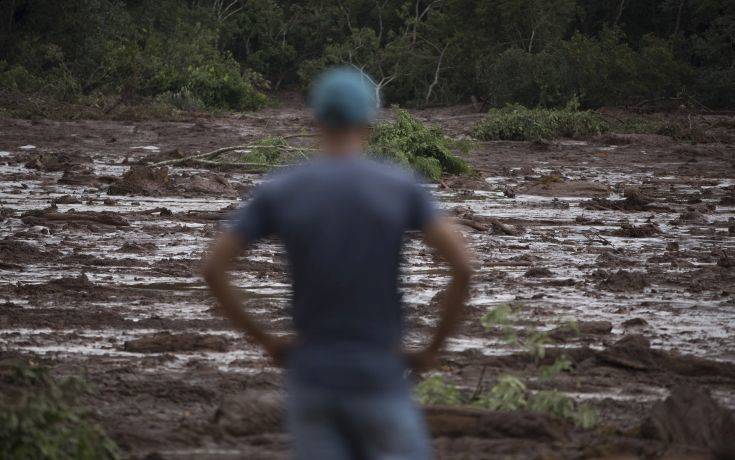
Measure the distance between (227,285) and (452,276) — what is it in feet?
2.40

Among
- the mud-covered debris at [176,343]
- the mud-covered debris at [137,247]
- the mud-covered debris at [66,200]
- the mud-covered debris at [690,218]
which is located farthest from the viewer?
the mud-covered debris at [66,200]

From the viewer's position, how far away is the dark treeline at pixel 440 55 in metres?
41.0

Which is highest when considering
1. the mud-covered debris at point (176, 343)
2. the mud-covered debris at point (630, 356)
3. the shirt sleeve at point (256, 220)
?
the shirt sleeve at point (256, 220)

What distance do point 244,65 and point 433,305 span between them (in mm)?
53042

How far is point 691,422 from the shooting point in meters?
6.23

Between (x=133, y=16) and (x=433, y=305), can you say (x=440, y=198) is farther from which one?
(x=133, y=16)

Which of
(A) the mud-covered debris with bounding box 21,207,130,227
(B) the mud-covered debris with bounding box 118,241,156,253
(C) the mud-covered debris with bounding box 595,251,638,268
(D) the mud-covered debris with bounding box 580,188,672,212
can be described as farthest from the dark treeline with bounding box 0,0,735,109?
(B) the mud-covered debris with bounding box 118,241,156,253

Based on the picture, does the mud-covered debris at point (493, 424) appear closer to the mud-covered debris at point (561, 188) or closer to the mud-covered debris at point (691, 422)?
the mud-covered debris at point (691, 422)

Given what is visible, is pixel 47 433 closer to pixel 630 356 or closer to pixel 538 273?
pixel 630 356

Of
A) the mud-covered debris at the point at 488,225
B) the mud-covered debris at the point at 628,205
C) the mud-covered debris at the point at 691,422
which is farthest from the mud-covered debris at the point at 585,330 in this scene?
the mud-covered debris at the point at 628,205

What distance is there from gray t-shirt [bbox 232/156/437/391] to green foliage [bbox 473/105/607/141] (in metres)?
28.9

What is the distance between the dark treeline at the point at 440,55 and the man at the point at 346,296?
3422cm

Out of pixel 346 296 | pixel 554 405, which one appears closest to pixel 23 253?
pixel 554 405

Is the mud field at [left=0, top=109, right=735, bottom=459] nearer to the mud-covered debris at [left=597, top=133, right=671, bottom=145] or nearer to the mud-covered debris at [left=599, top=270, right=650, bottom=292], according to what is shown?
the mud-covered debris at [left=599, top=270, right=650, bottom=292]
